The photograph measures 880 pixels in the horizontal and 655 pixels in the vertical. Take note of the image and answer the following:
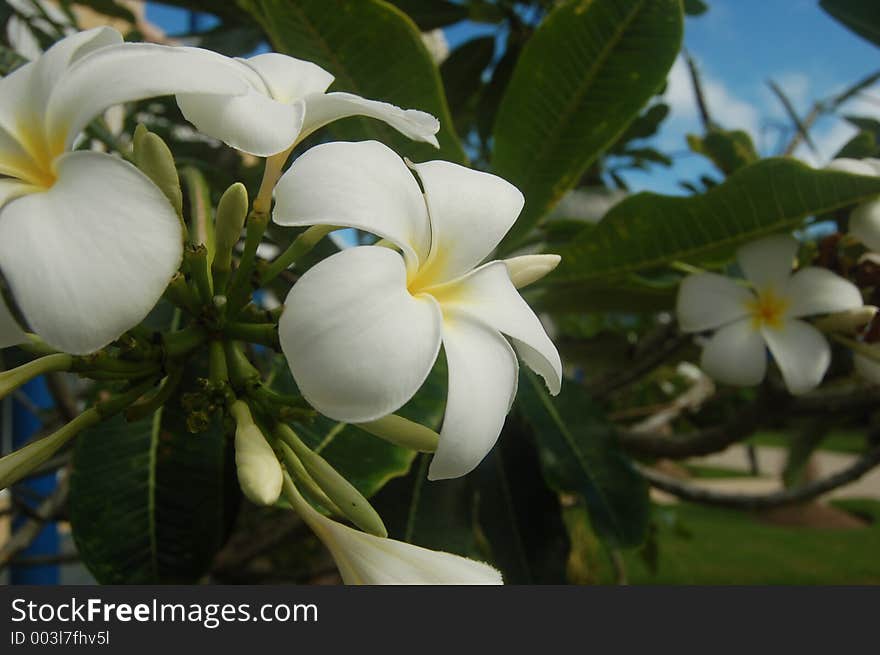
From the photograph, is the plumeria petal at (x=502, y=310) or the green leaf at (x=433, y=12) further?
the green leaf at (x=433, y=12)

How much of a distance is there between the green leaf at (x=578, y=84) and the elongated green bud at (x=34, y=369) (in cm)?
61

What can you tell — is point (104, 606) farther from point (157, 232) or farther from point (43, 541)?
point (43, 541)

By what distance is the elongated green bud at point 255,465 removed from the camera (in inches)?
16.8

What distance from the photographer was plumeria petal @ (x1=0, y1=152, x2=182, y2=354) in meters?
0.32

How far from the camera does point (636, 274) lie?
105 centimetres

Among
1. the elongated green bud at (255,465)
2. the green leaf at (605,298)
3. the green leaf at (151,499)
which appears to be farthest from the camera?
the green leaf at (605,298)

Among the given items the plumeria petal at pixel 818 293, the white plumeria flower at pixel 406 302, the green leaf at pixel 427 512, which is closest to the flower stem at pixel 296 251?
the white plumeria flower at pixel 406 302

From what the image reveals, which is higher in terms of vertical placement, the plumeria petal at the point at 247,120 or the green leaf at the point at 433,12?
the plumeria petal at the point at 247,120

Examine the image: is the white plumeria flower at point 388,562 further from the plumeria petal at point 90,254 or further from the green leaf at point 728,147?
the green leaf at point 728,147

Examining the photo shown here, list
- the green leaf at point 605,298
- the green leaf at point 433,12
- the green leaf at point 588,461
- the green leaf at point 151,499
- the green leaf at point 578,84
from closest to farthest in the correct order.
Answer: the green leaf at point 151,499 → the green leaf at point 578,84 → the green leaf at point 588,461 → the green leaf at point 605,298 → the green leaf at point 433,12

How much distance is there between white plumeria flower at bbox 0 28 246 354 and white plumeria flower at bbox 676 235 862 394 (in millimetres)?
757

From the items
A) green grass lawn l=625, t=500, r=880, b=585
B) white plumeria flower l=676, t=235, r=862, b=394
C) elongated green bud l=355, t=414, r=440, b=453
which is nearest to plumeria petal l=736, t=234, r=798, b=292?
white plumeria flower l=676, t=235, r=862, b=394

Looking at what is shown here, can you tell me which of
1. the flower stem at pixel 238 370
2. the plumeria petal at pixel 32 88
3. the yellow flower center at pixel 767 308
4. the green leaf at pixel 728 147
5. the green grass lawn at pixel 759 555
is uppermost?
the plumeria petal at pixel 32 88

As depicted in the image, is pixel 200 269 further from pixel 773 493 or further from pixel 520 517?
pixel 773 493
